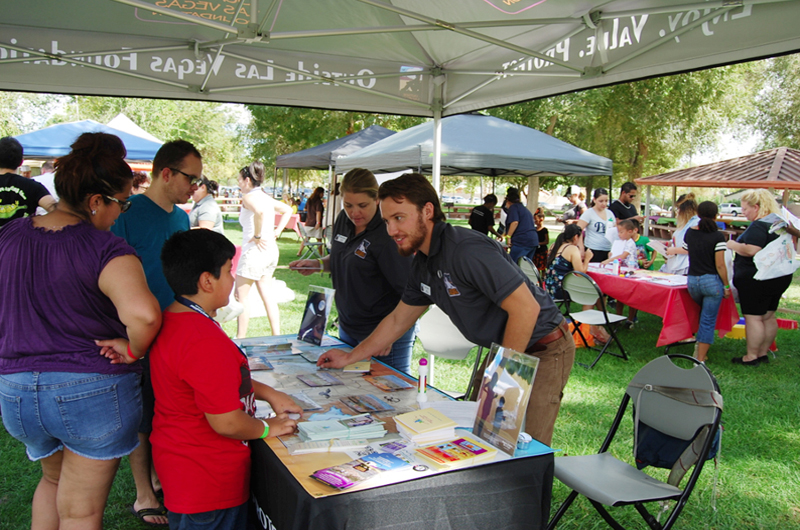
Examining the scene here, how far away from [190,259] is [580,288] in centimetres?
475

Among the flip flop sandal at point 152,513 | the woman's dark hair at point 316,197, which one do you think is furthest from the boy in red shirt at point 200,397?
the woman's dark hair at point 316,197

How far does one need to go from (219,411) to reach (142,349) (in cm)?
36

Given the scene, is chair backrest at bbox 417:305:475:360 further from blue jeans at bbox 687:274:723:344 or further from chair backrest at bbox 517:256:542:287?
blue jeans at bbox 687:274:723:344

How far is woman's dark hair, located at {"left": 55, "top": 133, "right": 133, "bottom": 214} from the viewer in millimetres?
1757

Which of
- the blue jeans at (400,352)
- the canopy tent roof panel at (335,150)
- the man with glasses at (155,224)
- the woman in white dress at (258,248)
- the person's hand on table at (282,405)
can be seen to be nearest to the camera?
the person's hand on table at (282,405)

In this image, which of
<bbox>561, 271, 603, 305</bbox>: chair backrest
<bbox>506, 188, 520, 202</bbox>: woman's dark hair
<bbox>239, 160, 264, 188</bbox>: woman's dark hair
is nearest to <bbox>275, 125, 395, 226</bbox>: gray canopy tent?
<bbox>506, 188, 520, 202</bbox>: woman's dark hair

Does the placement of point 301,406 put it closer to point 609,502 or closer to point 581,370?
point 609,502

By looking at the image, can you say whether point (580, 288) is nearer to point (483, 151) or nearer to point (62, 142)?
point (483, 151)

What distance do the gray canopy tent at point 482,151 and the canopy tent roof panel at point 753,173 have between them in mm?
5460

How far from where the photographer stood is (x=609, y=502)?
80.5 inches

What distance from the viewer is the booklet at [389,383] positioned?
2.27 m

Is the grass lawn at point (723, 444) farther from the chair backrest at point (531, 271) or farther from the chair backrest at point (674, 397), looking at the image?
the chair backrest at point (531, 271)

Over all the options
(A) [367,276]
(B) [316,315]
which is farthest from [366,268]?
(B) [316,315]

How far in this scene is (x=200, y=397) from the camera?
5.27ft
